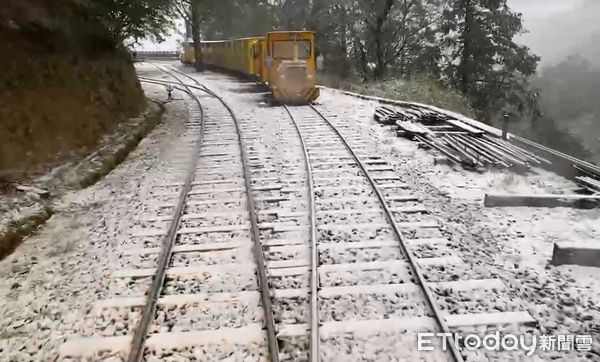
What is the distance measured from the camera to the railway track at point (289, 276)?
171 inches

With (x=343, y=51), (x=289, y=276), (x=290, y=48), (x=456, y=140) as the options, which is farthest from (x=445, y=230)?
(x=343, y=51)

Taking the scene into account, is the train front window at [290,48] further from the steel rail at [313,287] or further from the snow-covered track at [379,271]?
the steel rail at [313,287]

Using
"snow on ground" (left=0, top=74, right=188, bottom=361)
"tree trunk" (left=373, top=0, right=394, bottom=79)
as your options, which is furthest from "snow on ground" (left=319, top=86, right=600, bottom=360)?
"tree trunk" (left=373, top=0, right=394, bottom=79)

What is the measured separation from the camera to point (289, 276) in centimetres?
546

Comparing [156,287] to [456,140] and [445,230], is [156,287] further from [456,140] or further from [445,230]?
[456,140]

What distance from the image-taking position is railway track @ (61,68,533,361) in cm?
434

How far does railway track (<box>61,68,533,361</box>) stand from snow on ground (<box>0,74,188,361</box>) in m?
0.25

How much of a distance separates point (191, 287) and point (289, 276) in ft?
3.42

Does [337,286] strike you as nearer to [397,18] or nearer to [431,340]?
[431,340]

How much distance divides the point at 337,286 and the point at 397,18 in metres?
30.8

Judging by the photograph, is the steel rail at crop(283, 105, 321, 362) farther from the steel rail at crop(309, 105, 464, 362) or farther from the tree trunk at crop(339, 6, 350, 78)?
the tree trunk at crop(339, 6, 350, 78)

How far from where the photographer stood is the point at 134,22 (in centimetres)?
1459

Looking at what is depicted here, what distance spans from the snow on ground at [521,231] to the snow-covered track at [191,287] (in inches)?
103

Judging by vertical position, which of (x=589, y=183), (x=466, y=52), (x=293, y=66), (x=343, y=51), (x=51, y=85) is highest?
(x=343, y=51)
